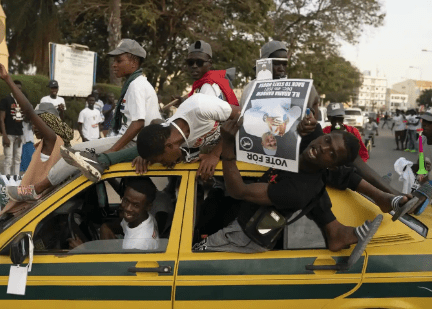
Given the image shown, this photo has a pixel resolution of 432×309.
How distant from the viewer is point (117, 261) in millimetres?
2828

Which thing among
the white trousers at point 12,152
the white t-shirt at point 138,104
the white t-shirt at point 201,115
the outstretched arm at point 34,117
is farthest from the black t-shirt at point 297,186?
the white trousers at point 12,152

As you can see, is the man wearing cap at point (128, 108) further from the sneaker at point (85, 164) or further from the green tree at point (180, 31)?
the green tree at point (180, 31)

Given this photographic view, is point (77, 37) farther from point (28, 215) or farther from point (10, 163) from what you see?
point (28, 215)

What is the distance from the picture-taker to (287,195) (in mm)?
2777

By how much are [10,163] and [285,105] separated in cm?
832

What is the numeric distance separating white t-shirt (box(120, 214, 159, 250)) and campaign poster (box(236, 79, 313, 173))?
740 mm

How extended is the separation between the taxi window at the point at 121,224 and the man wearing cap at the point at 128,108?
300 millimetres

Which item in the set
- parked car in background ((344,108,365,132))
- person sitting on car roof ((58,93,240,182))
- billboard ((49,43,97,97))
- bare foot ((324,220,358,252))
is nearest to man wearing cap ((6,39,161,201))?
person sitting on car roof ((58,93,240,182))

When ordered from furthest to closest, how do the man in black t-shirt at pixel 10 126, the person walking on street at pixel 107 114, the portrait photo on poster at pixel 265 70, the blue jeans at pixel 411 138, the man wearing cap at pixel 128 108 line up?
the blue jeans at pixel 411 138
the person walking on street at pixel 107 114
the man in black t-shirt at pixel 10 126
the man wearing cap at pixel 128 108
the portrait photo on poster at pixel 265 70

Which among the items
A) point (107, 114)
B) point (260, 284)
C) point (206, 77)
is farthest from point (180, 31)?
point (260, 284)

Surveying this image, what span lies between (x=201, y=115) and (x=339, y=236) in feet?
3.57

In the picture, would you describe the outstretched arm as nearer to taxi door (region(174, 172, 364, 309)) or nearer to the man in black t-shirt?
taxi door (region(174, 172, 364, 309))

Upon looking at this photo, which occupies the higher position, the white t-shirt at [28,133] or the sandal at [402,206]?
the sandal at [402,206]

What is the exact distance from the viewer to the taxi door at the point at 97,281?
2.77 m
